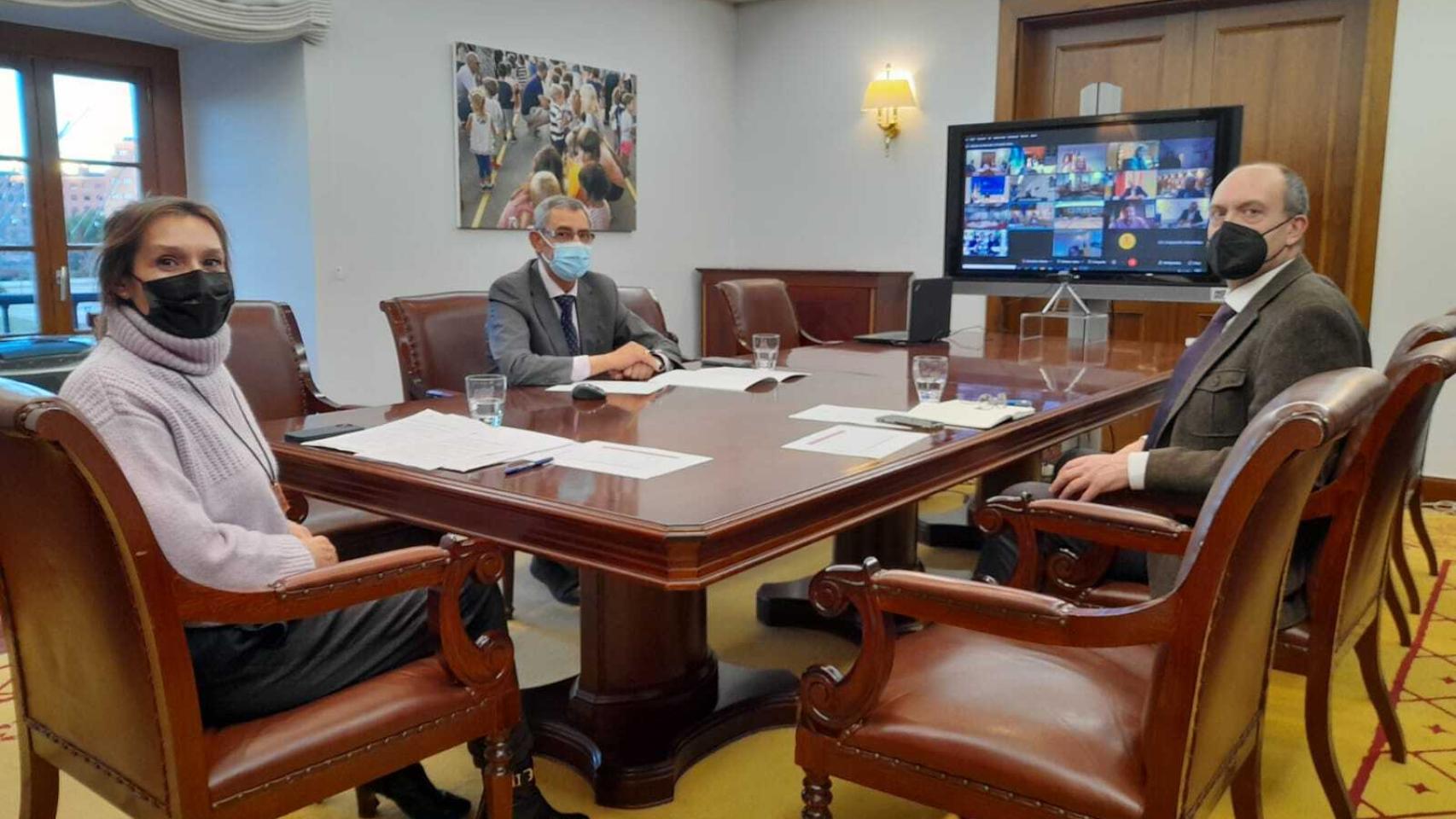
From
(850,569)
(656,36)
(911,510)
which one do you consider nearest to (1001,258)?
(911,510)

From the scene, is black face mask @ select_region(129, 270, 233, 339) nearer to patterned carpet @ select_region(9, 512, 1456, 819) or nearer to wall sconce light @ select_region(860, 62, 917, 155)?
patterned carpet @ select_region(9, 512, 1456, 819)

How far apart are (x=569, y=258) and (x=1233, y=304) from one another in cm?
161

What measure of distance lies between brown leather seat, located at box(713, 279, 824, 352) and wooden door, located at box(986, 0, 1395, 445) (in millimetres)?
1300

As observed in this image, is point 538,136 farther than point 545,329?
Yes

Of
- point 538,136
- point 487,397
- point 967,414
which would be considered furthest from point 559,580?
point 538,136

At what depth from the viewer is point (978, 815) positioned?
126cm

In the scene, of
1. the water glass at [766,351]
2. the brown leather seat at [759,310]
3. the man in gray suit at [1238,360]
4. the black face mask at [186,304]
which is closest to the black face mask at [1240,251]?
the man in gray suit at [1238,360]

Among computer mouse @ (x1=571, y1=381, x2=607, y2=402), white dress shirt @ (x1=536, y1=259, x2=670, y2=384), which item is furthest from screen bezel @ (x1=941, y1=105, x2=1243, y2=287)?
computer mouse @ (x1=571, y1=381, x2=607, y2=402)

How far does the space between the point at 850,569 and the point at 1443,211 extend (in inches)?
156

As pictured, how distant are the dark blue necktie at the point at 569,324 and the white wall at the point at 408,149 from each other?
1.70 m

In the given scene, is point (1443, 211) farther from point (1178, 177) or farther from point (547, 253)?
point (547, 253)

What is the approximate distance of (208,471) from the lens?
4.70 ft

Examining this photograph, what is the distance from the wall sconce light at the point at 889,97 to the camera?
5.33 m

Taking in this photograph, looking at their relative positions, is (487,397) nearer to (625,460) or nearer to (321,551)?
(625,460)
